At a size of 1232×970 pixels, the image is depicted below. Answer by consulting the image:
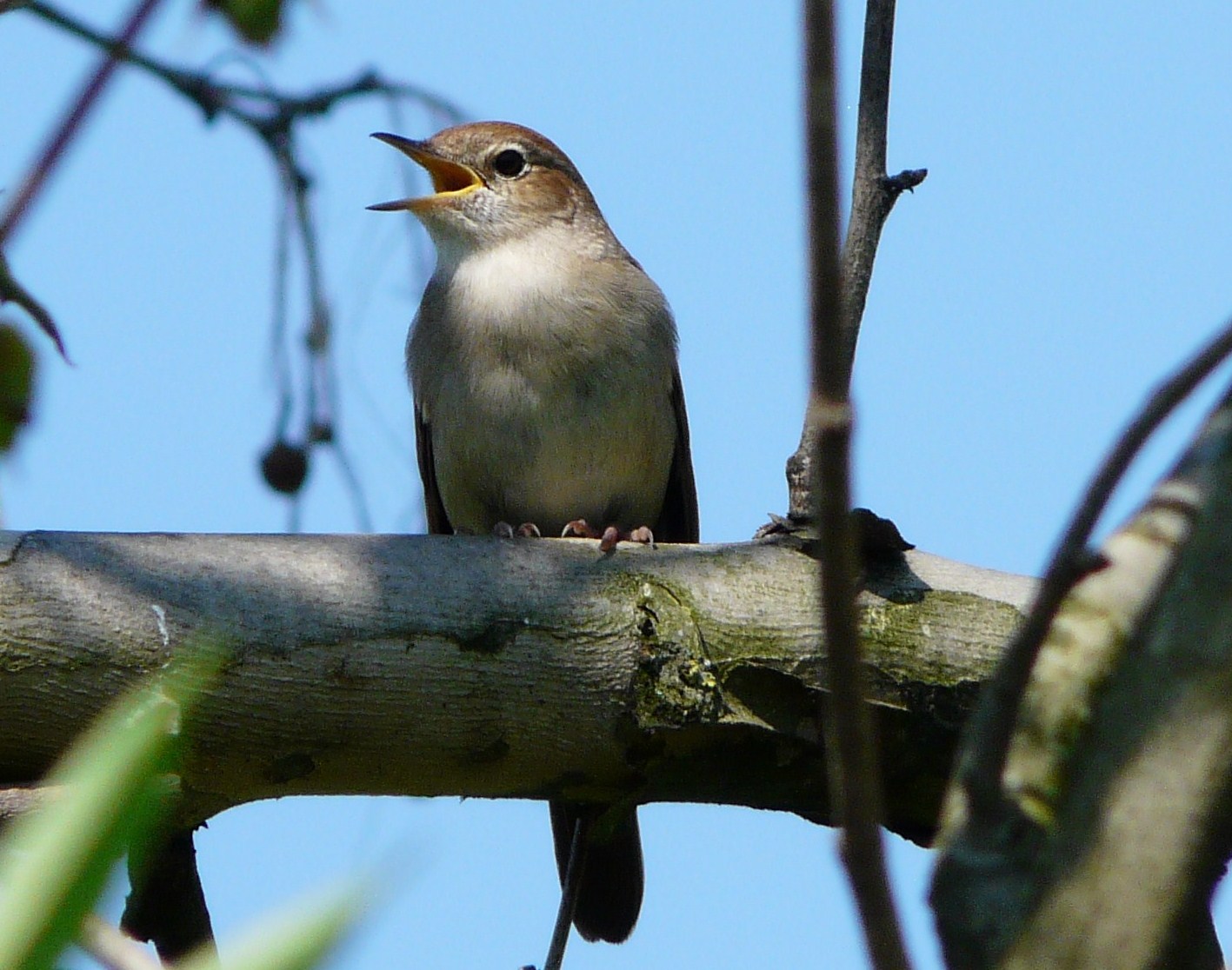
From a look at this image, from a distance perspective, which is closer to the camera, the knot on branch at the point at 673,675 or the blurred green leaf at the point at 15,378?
the blurred green leaf at the point at 15,378

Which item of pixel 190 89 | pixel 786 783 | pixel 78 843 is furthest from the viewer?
pixel 786 783

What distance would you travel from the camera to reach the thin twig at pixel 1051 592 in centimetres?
105

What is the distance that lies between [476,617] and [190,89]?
112cm

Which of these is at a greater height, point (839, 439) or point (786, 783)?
point (839, 439)

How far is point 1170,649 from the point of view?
100 centimetres

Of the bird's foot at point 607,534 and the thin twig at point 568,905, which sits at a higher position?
the bird's foot at point 607,534

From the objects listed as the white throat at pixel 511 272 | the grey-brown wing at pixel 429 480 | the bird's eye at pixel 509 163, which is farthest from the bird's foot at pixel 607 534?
the bird's eye at pixel 509 163

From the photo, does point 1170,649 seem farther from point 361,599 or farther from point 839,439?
point 361,599

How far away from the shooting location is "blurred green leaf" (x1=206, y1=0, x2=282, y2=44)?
2.73 m

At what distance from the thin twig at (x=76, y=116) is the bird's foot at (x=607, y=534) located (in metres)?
2.20

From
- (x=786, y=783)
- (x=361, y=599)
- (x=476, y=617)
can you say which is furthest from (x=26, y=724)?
(x=786, y=783)

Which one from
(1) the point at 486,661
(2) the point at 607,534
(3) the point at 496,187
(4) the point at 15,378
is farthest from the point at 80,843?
(3) the point at 496,187

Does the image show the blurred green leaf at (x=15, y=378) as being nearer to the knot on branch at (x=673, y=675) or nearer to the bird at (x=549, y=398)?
the knot on branch at (x=673, y=675)

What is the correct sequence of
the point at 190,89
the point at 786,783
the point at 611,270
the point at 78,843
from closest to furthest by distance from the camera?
the point at 78,843, the point at 190,89, the point at 786,783, the point at 611,270
